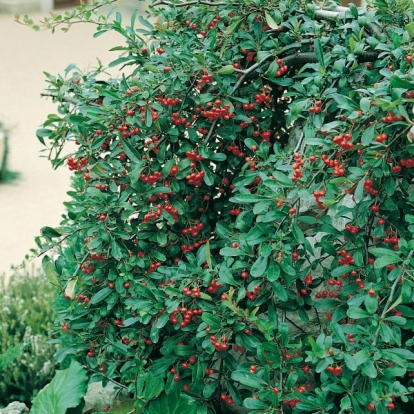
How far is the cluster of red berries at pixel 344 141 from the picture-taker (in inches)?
66.4

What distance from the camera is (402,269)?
1.64 m

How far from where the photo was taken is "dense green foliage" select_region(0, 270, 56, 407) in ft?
10.0

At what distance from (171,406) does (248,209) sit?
626mm

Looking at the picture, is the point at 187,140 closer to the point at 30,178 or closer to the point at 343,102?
the point at 343,102

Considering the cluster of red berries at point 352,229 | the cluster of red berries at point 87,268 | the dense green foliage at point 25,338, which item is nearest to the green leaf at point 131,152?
the cluster of red berries at point 87,268

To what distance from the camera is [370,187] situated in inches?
67.0

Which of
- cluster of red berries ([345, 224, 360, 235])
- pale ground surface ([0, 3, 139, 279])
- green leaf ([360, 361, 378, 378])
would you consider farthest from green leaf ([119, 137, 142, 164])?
pale ground surface ([0, 3, 139, 279])

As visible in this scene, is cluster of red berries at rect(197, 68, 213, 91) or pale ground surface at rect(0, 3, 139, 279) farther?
pale ground surface at rect(0, 3, 139, 279)

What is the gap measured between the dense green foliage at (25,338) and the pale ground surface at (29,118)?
1.08 meters

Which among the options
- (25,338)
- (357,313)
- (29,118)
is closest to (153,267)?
(357,313)

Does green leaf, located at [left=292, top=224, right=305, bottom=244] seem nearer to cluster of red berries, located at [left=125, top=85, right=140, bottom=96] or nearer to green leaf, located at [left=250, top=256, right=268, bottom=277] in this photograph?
green leaf, located at [left=250, top=256, right=268, bottom=277]

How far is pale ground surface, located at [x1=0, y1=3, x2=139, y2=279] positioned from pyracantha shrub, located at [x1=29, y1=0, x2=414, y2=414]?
232 cm

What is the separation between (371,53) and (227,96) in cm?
42

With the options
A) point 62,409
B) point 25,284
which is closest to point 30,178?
point 25,284
